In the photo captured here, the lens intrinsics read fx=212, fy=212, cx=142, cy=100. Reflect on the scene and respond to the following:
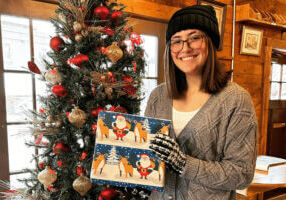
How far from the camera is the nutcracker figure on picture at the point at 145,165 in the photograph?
31.2 inches

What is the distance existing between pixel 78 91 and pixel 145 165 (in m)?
0.48

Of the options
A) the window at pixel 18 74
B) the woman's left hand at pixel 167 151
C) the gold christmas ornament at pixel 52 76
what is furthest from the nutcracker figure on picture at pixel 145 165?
the window at pixel 18 74

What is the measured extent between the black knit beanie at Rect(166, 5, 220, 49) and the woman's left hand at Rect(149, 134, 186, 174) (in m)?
0.46

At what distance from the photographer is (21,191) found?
3.53 ft

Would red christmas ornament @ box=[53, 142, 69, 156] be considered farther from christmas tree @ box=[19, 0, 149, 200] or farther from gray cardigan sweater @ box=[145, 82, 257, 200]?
gray cardigan sweater @ box=[145, 82, 257, 200]

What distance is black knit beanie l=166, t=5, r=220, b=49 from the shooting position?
862 millimetres

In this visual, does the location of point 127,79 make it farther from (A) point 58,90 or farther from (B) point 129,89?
(A) point 58,90

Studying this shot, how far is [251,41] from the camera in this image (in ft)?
7.97

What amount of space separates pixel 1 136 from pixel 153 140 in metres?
1.13

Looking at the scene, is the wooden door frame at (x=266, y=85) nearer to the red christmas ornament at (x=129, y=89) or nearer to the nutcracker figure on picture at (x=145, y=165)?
the red christmas ornament at (x=129, y=89)

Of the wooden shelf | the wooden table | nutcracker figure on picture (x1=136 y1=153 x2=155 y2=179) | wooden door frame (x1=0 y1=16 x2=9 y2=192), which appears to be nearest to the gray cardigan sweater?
nutcracker figure on picture (x1=136 y1=153 x2=155 y2=179)

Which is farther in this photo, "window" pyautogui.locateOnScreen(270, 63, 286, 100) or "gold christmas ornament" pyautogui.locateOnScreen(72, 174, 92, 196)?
"window" pyautogui.locateOnScreen(270, 63, 286, 100)

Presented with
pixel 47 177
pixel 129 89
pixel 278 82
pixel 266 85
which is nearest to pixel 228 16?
pixel 266 85

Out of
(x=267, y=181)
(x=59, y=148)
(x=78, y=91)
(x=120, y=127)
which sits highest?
(x=78, y=91)
